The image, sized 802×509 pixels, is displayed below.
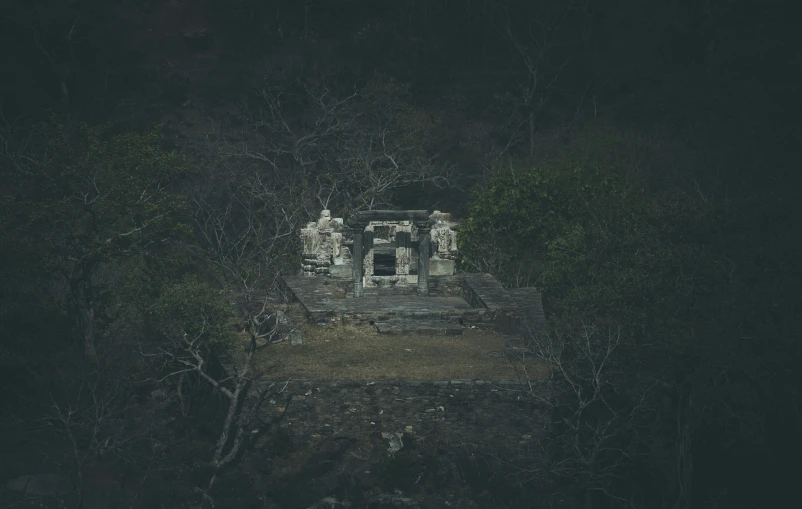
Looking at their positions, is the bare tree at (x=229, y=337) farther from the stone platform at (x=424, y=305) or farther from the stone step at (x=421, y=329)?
the stone step at (x=421, y=329)

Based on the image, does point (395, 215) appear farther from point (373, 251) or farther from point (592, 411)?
point (592, 411)

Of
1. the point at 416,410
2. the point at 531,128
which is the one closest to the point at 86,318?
the point at 416,410

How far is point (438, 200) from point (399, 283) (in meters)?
26.4

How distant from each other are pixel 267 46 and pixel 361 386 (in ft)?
170

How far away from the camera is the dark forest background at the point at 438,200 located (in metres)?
40.7

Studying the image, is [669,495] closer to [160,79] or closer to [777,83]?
[777,83]

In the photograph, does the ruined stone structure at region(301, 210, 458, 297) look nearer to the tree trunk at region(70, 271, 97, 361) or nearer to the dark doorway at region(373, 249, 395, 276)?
the dark doorway at region(373, 249, 395, 276)

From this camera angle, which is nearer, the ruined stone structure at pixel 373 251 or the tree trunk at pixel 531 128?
the ruined stone structure at pixel 373 251

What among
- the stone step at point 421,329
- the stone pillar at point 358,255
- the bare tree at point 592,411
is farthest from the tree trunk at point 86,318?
the bare tree at point 592,411

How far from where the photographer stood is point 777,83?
73812mm

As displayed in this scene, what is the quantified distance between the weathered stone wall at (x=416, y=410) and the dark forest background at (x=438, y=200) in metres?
1.19

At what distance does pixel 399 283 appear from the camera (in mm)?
52094

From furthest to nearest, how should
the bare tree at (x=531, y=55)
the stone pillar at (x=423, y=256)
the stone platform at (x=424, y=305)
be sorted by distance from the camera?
the bare tree at (x=531, y=55) → the stone pillar at (x=423, y=256) → the stone platform at (x=424, y=305)

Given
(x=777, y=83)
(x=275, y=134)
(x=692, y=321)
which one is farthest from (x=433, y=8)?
(x=692, y=321)
